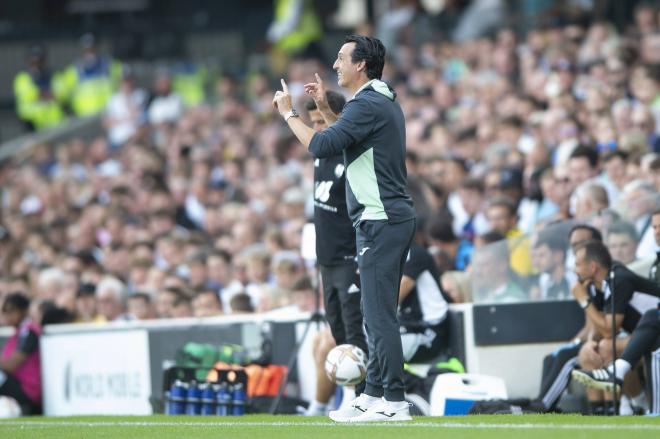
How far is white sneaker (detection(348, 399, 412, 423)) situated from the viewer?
9.02 metres

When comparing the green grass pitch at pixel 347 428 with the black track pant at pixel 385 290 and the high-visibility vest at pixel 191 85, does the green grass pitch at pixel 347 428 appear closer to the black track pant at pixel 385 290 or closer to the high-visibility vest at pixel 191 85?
the black track pant at pixel 385 290

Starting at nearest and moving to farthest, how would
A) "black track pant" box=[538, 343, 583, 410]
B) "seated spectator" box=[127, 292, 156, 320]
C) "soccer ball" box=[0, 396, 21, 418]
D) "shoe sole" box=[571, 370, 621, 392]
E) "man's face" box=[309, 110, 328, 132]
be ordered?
"shoe sole" box=[571, 370, 621, 392] < "man's face" box=[309, 110, 328, 132] < "black track pant" box=[538, 343, 583, 410] < "soccer ball" box=[0, 396, 21, 418] < "seated spectator" box=[127, 292, 156, 320]

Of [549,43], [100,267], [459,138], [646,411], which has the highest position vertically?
[549,43]

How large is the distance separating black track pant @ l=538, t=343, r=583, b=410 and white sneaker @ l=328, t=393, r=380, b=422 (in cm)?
217

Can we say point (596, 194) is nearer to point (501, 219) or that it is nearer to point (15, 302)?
point (501, 219)

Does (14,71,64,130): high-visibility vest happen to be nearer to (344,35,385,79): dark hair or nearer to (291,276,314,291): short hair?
(291,276,314,291): short hair

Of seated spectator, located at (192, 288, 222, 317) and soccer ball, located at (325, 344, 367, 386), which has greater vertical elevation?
seated spectator, located at (192, 288, 222, 317)

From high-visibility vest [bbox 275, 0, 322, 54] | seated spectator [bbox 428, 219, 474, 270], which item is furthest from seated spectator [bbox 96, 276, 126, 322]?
high-visibility vest [bbox 275, 0, 322, 54]

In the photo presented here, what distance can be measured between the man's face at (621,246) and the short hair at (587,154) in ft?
5.29

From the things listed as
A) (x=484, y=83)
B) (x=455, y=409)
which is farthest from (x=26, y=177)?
(x=455, y=409)

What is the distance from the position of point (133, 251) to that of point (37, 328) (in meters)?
2.85

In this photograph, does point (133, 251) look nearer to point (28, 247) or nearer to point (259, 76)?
point (28, 247)

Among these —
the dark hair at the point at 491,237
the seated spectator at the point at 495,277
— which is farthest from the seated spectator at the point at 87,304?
the seated spectator at the point at 495,277

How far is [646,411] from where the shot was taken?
10.5 metres
